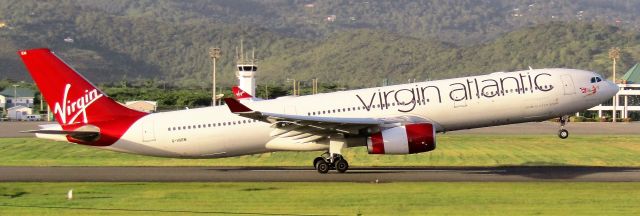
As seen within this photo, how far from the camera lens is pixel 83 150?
218ft

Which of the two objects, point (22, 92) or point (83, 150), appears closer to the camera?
point (83, 150)

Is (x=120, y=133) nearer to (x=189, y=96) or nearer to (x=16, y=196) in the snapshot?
(x=16, y=196)

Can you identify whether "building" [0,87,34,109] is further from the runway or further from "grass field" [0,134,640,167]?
the runway

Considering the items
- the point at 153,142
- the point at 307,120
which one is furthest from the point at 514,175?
the point at 153,142

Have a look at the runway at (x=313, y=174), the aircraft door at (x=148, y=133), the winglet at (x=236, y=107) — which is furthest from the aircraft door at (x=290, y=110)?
the winglet at (x=236, y=107)

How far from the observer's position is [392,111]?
161 feet

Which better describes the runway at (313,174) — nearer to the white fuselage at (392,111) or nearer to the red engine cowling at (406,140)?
the red engine cowling at (406,140)

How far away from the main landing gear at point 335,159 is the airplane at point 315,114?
5 cm

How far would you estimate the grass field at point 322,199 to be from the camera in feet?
114

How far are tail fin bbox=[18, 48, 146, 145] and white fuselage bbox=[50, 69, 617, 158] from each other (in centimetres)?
69

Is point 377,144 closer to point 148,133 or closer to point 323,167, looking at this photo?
point 323,167

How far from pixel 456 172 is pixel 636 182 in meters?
8.88

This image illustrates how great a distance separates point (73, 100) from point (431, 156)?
21.3m

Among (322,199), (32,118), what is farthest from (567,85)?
(32,118)
